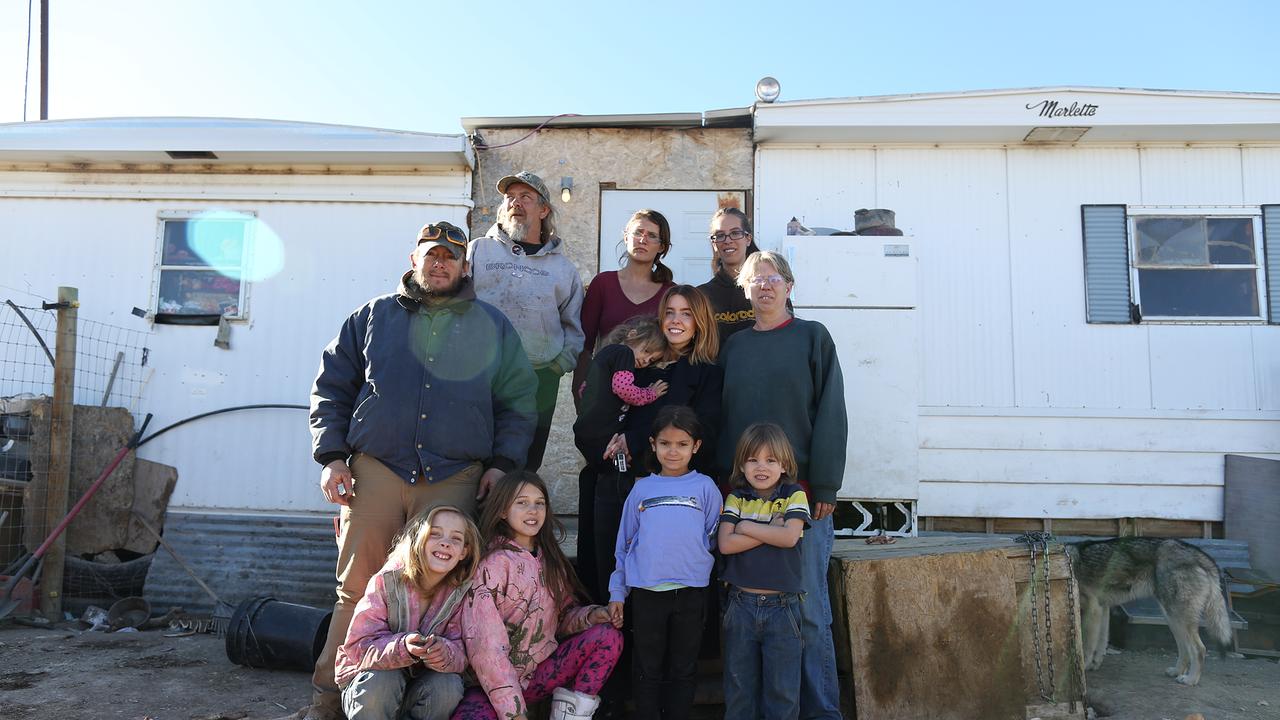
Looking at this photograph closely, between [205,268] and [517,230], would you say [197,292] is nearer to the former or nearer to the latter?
[205,268]

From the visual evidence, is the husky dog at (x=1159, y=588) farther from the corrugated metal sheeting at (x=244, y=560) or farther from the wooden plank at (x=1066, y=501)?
the corrugated metal sheeting at (x=244, y=560)

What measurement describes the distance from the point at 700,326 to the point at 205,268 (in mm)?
4800

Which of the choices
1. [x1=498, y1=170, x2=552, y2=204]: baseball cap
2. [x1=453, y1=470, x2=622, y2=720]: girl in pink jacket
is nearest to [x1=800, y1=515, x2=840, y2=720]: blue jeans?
[x1=453, y1=470, x2=622, y2=720]: girl in pink jacket

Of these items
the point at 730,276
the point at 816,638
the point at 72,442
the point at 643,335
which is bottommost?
the point at 816,638

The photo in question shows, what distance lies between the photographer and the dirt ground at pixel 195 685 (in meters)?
3.83

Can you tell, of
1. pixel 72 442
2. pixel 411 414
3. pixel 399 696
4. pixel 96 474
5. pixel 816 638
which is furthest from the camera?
pixel 96 474

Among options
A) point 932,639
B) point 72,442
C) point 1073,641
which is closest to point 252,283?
point 72,442

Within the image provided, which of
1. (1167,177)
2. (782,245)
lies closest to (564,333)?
(782,245)

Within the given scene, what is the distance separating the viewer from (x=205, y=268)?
6488 mm

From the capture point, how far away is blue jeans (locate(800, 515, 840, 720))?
3.12 m

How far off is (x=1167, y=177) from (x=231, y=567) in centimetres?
764

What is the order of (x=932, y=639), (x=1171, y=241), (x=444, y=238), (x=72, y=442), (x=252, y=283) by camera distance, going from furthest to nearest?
(x=252, y=283) < (x=1171, y=241) < (x=72, y=442) < (x=932, y=639) < (x=444, y=238)

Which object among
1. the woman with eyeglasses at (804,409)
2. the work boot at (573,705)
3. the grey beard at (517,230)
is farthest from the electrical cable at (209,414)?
the woman with eyeglasses at (804,409)

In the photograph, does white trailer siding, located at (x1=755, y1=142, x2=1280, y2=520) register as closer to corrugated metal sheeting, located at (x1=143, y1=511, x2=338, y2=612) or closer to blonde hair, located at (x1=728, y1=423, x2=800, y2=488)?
blonde hair, located at (x1=728, y1=423, x2=800, y2=488)
